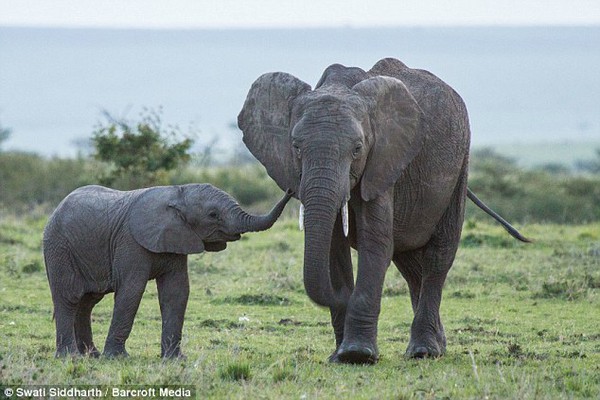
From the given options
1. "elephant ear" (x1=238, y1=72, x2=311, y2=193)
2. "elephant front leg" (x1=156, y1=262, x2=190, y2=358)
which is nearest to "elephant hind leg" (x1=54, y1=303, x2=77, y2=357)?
"elephant front leg" (x1=156, y1=262, x2=190, y2=358)

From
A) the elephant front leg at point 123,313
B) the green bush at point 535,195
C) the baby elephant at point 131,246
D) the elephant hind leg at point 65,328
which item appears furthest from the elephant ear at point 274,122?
the green bush at point 535,195

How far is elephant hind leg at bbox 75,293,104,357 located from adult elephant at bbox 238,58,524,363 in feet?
6.62

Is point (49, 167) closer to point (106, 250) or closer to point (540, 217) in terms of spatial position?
point (540, 217)

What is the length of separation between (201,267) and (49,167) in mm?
18770

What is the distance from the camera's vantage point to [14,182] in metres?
33.0

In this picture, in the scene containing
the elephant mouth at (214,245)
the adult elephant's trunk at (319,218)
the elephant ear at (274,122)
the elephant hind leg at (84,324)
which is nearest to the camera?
the adult elephant's trunk at (319,218)

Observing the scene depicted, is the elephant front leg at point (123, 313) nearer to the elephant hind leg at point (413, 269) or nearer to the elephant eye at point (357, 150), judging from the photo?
the elephant eye at point (357, 150)

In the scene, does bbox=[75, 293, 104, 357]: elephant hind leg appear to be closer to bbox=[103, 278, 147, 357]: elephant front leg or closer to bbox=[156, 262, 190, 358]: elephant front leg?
bbox=[103, 278, 147, 357]: elephant front leg

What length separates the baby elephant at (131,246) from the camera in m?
10.5

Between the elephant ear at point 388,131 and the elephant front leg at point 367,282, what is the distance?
0.67ft

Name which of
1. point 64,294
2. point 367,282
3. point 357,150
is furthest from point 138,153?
point 357,150

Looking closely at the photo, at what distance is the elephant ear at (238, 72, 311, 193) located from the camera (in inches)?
397

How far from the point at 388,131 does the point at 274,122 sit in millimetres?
929

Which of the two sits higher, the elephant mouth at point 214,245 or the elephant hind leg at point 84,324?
the elephant mouth at point 214,245
